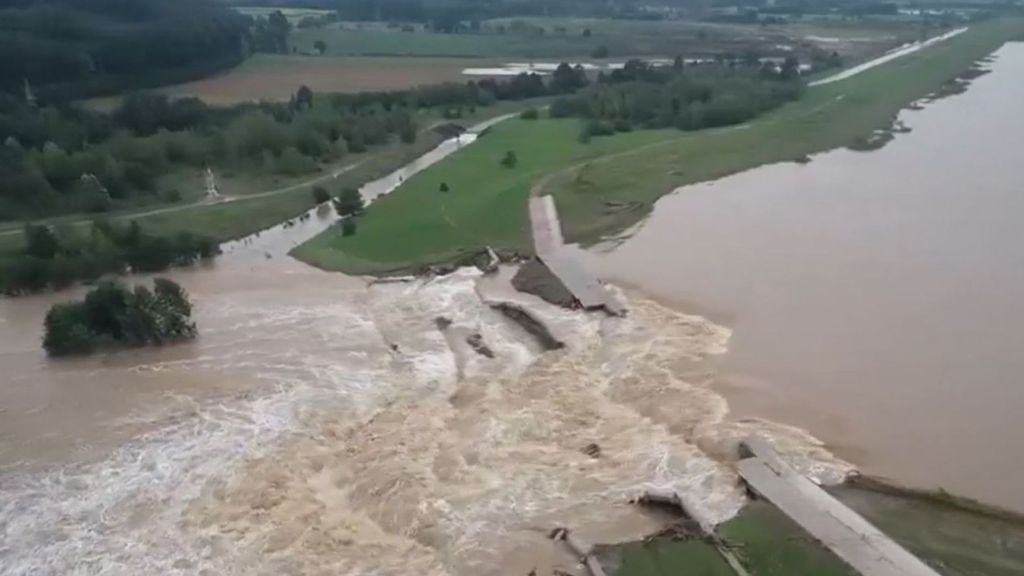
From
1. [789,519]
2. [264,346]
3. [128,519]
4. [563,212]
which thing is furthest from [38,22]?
[789,519]

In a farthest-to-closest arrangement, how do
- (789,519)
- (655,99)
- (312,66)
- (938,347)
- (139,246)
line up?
(312,66)
(655,99)
(139,246)
(938,347)
(789,519)

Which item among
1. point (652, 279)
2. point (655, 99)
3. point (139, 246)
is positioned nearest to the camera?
point (652, 279)

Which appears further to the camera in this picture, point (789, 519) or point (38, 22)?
point (38, 22)

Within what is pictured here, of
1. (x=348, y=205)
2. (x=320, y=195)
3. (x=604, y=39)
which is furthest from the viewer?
(x=604, y=39)

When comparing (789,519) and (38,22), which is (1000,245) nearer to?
(789,519)

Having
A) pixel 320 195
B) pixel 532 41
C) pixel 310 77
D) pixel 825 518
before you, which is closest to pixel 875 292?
pixel 825 518

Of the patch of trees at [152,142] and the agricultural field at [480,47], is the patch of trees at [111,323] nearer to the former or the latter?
the patch of trees at [152,142]

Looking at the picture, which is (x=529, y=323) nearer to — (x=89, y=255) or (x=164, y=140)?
(x=89, y=255)
